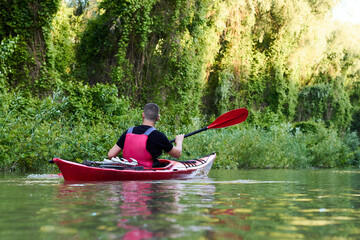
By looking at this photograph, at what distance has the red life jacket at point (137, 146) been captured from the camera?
7207mm

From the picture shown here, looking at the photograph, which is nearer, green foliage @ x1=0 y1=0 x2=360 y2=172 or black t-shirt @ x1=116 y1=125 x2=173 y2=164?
black t-shirt @ x1=116 y1=125 x2=173 y2=164

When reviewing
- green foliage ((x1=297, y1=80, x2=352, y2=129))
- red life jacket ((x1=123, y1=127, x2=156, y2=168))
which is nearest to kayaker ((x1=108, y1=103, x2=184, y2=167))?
red life jacket ((x1=123, y1=127, x2=156, y2=168))

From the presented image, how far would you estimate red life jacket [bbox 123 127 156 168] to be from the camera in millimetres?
7207

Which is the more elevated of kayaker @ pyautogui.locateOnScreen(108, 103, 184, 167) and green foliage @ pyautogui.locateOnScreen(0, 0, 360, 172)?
green foliage @ pyautogui.locateOnScreen(0, 0, 360, 172)

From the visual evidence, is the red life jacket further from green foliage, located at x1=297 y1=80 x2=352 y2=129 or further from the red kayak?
green foliage, located at x1=297 y1=80 x2=352 y2=129

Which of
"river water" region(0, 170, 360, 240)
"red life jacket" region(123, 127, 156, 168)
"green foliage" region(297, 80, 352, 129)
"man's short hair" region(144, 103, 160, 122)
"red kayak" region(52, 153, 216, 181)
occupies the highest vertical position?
"green foliage" region(297, 80, 352, 129)

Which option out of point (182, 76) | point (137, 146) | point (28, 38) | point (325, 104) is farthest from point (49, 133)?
point (325, 104)

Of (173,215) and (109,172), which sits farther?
(109,172)

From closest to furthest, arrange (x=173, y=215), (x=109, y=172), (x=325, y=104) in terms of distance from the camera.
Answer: (x=173, y=215) < (x=109, y=172) < (x=325, y=104)

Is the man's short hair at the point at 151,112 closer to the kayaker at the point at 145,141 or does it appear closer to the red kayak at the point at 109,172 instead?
the kayaker at the point at 145,141

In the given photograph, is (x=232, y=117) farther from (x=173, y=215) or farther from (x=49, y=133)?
(x=173, y=215)

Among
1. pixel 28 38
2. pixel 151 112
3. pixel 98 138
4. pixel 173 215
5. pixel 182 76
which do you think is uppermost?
pixel 28 38

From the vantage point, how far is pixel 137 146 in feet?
23.7

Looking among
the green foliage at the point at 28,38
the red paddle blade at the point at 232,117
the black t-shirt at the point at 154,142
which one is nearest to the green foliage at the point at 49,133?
the green foliage at the point at 28,38
